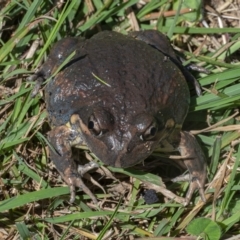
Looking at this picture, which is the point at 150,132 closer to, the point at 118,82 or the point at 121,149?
the point at 121,149

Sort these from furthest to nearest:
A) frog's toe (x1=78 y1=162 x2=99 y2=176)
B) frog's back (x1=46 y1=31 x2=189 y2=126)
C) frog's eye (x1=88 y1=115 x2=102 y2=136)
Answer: frog's toe (x1=78 y1=162 x2=99 y2=176), frog's back (x1=46 y1=31 x2=189 y2=126), frog's eye (x1=88 y1=115 x2=102 y2=136)

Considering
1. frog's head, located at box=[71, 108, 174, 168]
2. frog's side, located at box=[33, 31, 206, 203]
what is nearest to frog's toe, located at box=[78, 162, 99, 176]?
frog's side, located at box=[33, 31, 206, 203]

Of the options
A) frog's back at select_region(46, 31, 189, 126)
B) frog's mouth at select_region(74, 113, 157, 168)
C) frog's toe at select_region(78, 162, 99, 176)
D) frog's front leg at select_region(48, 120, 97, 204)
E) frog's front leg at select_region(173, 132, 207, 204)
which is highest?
frog's back at select_region(46, 31, 189, 126)

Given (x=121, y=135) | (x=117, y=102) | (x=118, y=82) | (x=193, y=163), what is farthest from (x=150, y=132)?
(x=193, y=163)

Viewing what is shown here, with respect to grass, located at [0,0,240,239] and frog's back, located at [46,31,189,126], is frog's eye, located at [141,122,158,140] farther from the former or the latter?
grass, located at [0,0,240,239]

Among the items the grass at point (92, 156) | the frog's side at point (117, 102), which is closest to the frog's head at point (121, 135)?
the frog's side at point (117, 102)

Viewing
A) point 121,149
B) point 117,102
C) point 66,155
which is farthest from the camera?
point 66,155

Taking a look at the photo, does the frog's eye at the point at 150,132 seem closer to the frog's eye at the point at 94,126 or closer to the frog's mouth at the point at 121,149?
the frog's mouth at the point at 121,149
